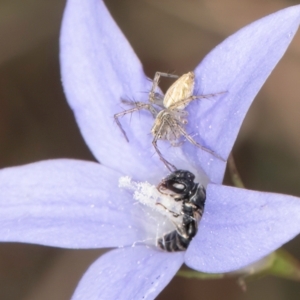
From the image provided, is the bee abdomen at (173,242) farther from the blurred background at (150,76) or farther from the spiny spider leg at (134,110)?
the blurred background at (150,76)

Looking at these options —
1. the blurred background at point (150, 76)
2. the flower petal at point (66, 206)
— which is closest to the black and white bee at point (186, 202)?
the flower petal at point (66, 206)

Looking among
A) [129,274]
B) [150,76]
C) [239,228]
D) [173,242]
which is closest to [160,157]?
[173,242]

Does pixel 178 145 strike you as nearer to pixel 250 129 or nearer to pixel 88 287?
pixel 88 287

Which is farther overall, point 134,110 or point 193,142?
point 134,110

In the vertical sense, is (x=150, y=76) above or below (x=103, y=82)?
below

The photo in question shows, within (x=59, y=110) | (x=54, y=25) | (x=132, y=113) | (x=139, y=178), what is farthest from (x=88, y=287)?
(x=54, y=25)

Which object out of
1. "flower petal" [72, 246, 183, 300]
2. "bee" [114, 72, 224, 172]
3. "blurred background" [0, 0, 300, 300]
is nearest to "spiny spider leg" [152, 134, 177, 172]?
"bee" [114, 72, 224, 172]

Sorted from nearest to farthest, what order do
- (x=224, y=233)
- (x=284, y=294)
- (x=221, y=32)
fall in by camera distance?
(x=224, y=233) → (x=284, y=294) → (x=221, y=32)

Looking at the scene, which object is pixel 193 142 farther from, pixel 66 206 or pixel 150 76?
pixel 150 76
